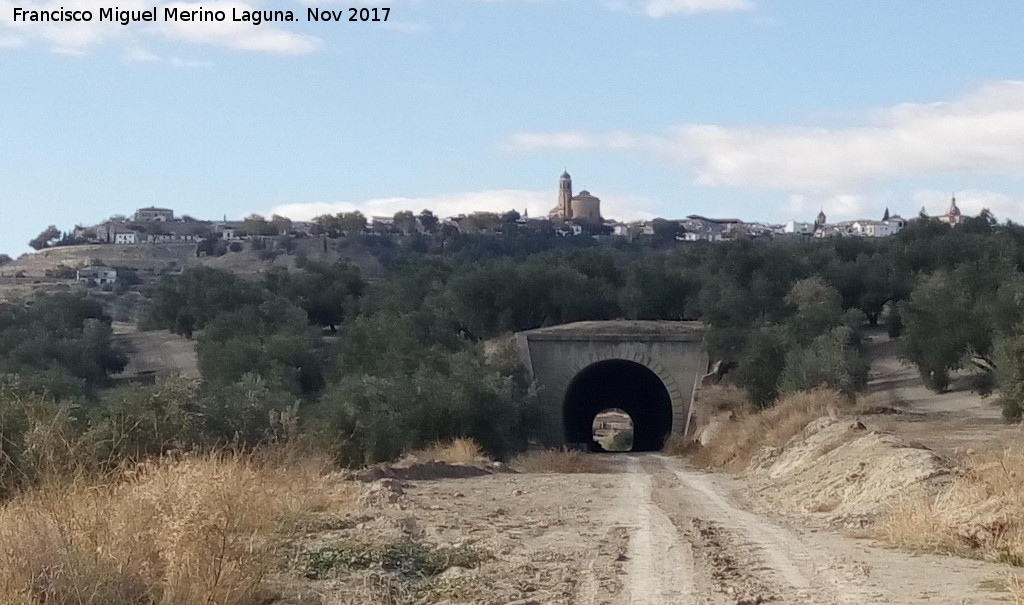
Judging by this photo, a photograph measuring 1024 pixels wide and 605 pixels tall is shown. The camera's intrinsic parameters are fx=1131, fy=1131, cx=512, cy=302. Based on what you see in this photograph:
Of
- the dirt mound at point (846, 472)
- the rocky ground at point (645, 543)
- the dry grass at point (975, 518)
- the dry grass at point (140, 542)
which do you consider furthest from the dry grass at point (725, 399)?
the dry grass at point (140, 542)

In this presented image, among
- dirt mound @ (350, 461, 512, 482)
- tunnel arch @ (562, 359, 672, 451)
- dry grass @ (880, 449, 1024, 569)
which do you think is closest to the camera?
dry grass @ (880, 449, 1024, 569)

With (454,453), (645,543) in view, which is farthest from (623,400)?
(645,543)

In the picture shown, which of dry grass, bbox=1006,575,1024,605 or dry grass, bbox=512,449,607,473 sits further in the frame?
dry grass, bbox=512,449,607,473

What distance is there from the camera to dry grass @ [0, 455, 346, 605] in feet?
21.2

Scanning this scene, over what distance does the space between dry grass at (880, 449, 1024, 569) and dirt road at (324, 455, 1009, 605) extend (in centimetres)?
29

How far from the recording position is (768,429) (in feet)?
85.1

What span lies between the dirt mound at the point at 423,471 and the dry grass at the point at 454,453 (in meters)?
0.96

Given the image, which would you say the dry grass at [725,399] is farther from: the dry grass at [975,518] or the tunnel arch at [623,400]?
the dry grass at [975,518]

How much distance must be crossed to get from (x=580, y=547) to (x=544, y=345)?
102ft

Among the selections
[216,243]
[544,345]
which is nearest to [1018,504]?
[544,345]

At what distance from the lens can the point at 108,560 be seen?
680cm

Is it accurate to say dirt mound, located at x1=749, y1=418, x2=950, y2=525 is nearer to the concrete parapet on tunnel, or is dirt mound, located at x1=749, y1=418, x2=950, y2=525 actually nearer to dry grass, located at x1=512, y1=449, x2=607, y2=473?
dry grass, located at x1=512, y1=449, x2=607, y2=473

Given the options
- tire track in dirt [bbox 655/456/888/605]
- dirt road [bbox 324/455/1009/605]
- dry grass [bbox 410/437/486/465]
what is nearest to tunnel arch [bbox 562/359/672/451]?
dry grass [bbox 410/437/486/465]

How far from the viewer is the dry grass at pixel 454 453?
23847mm
